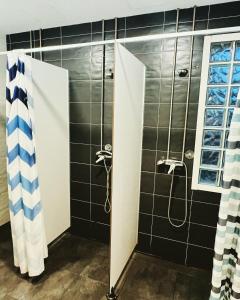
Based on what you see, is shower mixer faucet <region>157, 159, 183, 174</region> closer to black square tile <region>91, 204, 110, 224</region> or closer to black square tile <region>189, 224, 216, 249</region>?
black square tile <region>189, 224, 216, 249</region>

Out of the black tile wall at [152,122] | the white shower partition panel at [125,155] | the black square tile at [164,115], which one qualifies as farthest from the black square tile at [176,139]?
the white shower partition panel at [125,155]

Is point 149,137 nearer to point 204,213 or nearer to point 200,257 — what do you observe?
point 204,213

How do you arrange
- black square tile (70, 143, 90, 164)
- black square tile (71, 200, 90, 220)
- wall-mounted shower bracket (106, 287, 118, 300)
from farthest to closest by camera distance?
black square tile (71, 200, 90, 220)
black square tile (70, 143, 90, 164)
wall-mounted shower bracket (106, 287, 118, 300)

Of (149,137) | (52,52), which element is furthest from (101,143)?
(52,52)

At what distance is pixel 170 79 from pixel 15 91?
4.61 ft

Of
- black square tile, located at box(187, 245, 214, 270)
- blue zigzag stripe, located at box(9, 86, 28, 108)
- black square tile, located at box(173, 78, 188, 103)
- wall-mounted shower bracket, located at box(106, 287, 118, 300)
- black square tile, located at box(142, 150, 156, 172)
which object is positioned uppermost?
black square tile, located at box(173, 78, 188, 103)

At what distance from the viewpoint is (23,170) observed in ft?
6.08

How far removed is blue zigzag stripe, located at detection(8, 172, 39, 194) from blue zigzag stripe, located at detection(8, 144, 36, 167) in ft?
0.46

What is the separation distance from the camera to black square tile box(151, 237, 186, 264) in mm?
2320

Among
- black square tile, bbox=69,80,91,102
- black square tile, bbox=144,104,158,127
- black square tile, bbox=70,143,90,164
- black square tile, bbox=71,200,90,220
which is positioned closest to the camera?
black square tile, bbox=144,104,158,127

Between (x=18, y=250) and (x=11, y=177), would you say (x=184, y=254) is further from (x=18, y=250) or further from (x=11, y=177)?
(x=11, y=177)

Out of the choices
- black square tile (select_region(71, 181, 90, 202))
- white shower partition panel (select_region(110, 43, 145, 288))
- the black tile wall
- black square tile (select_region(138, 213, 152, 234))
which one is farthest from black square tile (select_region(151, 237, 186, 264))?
black square tile (select_region(71, 181, 90, 202))

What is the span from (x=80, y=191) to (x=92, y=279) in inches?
38.1

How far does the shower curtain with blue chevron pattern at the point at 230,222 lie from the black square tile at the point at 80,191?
1608mm
